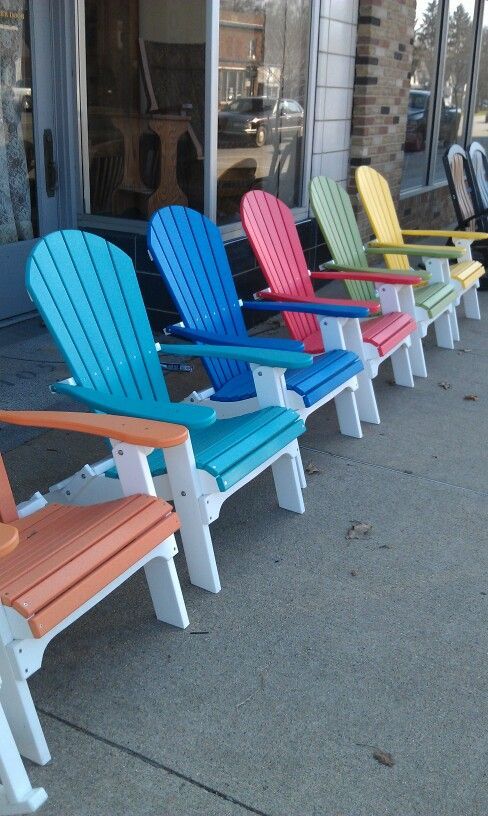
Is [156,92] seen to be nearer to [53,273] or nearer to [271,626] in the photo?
[53,273]

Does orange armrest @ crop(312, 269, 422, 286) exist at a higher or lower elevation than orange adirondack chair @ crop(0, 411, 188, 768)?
higher

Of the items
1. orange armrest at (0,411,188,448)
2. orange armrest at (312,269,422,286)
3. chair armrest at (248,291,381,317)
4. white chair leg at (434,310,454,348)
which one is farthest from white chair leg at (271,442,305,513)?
white chair leg at (434,310,454,348)

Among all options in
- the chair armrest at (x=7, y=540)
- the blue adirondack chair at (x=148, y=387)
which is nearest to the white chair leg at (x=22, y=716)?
the chair armrest at (x=7, y=540)

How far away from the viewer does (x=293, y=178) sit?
5.95 m

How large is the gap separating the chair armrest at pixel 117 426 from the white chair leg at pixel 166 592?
37 centimetres

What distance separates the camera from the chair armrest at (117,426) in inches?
84.0

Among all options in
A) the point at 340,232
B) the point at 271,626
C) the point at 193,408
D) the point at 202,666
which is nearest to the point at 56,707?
the point at 202,666

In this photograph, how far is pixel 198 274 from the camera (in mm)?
3473

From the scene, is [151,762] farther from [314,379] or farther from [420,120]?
[420,120]

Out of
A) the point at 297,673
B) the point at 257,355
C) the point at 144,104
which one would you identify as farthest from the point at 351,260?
the point at 297,673

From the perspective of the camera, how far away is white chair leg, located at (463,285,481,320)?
19.7 feet

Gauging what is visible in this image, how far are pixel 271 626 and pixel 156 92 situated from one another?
3623 mm

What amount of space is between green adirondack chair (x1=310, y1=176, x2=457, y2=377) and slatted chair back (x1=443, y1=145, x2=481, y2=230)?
69.7 inches

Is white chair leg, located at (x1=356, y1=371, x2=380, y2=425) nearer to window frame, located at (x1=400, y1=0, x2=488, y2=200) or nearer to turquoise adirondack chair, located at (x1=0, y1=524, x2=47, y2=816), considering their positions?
turquoise adirondack chair, located at (x1=0, y1=524, x2=47, y2=816)
